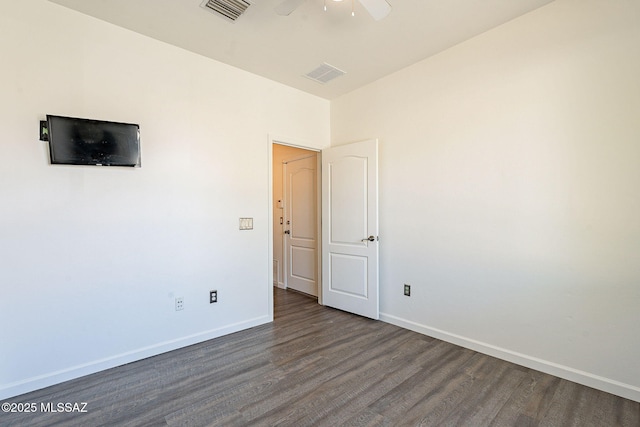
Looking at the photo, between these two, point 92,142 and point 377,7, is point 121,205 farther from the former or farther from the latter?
point 377,7

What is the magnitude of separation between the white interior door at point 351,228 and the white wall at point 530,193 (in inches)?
9.9

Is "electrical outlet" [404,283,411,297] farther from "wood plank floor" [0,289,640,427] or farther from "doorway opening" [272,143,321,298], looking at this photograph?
"doorway opening" [272,143,321,298]

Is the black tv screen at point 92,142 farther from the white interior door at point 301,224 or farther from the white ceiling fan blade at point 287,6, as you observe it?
the white interior door at point 301,224

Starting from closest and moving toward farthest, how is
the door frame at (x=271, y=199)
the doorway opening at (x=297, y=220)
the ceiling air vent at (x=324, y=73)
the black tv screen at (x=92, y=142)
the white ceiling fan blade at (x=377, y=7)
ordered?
the white ceiling fan blade at (x=377, y=7) < the black tv screen at (x=92, y=142) < the ceiling air vent at (x=324, y=73) < the door frame at (x=271, y=199) < the doorway opening at (x=297, y=220)

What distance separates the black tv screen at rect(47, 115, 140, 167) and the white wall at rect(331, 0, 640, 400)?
2.57 m

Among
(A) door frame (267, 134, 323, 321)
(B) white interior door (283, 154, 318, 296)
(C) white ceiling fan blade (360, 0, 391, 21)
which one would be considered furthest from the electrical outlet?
(C) white ceiling fan blade (360, 0, 391, 21)

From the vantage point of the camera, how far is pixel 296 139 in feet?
12.1

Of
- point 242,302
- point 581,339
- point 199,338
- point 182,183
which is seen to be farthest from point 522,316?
point 182,183

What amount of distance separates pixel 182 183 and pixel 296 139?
149 cm

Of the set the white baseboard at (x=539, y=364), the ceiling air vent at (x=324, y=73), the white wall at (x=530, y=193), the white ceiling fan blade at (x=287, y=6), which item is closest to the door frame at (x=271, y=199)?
the ceiling air vent at (x=324, y=73)

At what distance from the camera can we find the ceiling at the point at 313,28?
2.25 m

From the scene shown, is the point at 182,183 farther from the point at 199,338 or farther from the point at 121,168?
the point at 199,338

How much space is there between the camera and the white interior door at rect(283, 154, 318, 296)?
4402mm

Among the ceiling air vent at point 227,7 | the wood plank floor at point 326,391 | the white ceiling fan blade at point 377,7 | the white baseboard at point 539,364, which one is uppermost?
the ceiling air vent at point 227,7
